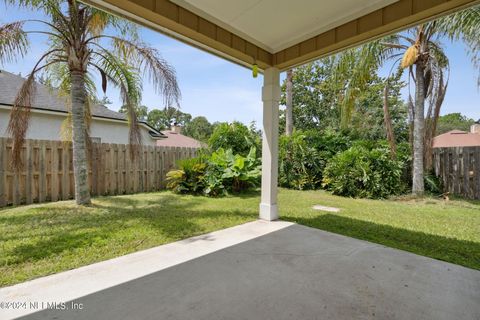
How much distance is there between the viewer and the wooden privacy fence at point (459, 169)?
6.99 metres

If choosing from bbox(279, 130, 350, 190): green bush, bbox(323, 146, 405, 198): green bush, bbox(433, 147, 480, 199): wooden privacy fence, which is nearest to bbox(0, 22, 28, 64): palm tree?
bbox(279, 130, 350, 190): green bush

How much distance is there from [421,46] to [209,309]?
877 centimetres

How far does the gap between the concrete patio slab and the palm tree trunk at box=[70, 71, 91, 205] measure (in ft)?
11.5

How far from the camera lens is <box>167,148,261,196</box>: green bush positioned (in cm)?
727

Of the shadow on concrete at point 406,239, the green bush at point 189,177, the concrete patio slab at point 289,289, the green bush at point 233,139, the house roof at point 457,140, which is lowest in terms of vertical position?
the shadow on concrete at point 406,239

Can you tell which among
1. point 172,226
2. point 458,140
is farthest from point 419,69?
point 458,140

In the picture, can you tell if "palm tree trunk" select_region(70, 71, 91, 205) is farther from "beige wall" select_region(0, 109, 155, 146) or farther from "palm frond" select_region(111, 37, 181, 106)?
"beige wall" select_region(0, 109, 155, 146)

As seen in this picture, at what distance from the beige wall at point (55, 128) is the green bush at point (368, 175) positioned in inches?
352

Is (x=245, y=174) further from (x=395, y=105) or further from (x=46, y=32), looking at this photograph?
(x=395, y=105)

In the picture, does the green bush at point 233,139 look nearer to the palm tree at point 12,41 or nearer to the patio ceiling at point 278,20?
the patio ceiling at point 278,20

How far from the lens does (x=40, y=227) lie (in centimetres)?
380

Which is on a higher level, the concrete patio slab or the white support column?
the white support column

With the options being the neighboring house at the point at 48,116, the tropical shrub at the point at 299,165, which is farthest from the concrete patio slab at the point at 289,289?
the neighboring house at the point at 48,116

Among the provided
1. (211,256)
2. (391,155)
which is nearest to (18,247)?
(211,256)
